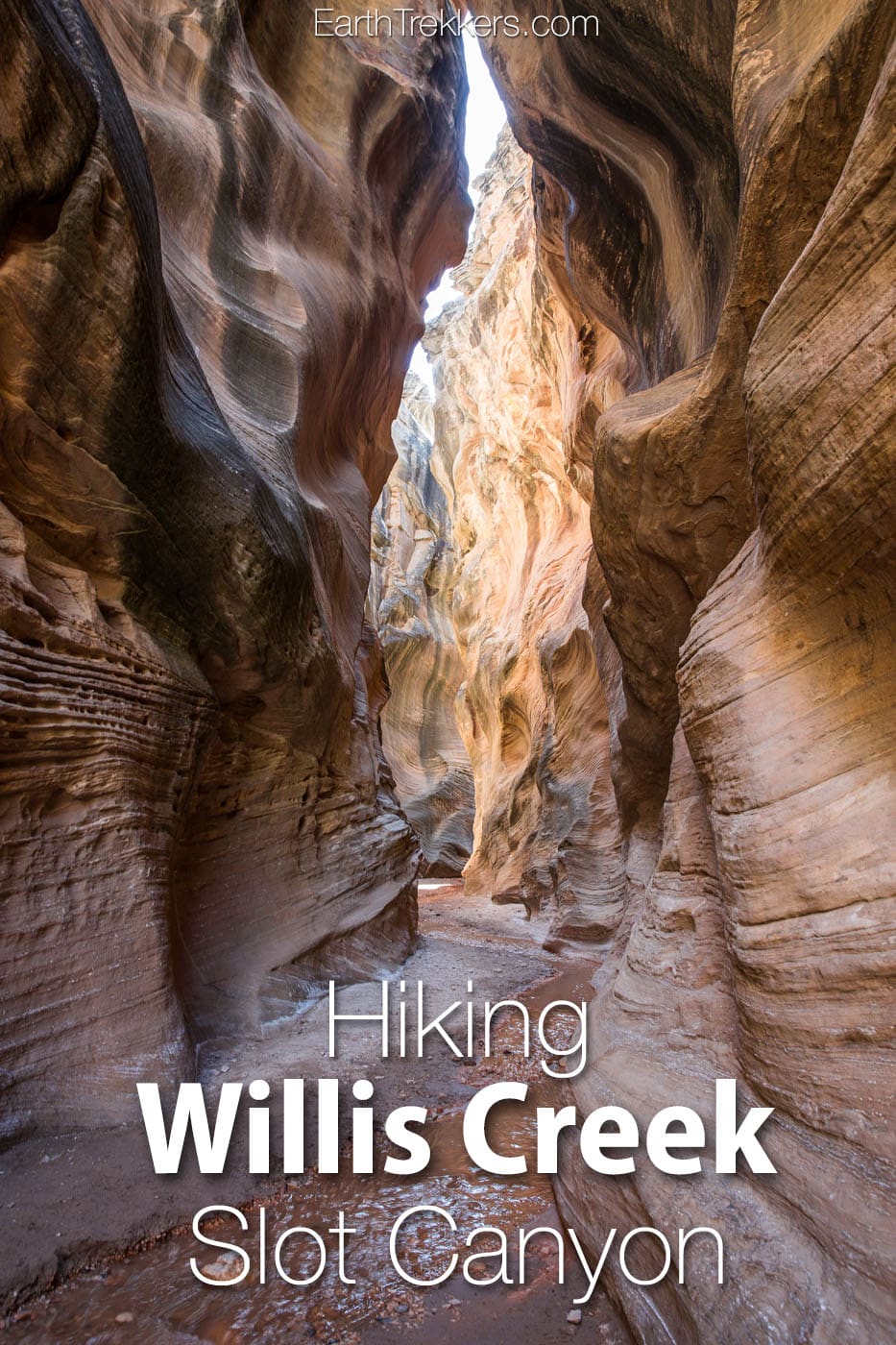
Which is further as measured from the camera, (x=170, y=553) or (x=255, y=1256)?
(x=170, y=553)

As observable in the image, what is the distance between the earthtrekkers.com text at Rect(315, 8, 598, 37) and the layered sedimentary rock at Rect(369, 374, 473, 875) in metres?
15.5

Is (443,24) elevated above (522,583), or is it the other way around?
(443,24)

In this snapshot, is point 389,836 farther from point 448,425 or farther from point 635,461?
point 448,425

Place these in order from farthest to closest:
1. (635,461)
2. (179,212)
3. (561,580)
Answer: (561,580) → (179,212) → (635,461)

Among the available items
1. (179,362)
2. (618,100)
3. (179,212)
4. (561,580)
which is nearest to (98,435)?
(179,362)

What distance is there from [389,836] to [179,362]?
18.6ft

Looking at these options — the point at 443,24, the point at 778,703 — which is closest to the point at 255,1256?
the point at 778,703

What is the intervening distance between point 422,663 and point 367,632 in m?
17.2

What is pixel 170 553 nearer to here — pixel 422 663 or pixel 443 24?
pixel 443 24

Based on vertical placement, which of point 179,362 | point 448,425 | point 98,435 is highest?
point 448,425

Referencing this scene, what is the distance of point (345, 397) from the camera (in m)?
10.5

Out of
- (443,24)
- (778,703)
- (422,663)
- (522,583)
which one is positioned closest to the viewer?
(778,703)

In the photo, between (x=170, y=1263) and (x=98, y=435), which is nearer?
(x=170, y=1263)

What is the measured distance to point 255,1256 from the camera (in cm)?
287
